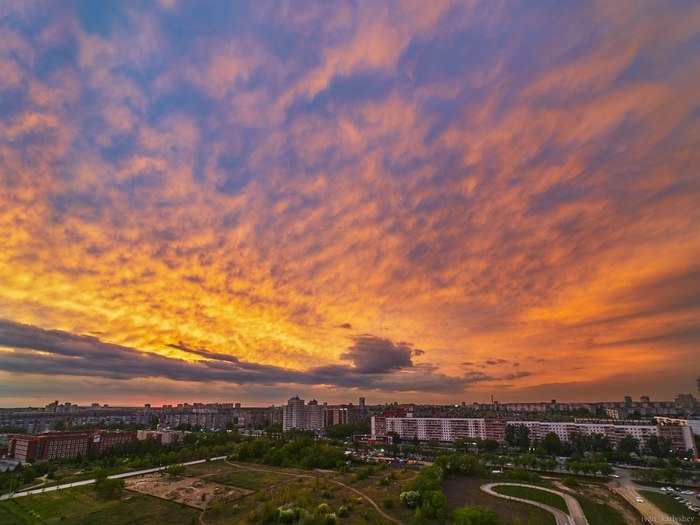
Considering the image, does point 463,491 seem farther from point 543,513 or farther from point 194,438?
point 194,438

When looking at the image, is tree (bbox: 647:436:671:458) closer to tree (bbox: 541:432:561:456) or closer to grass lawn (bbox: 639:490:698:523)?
tree (bbox: 541:432:561:456)

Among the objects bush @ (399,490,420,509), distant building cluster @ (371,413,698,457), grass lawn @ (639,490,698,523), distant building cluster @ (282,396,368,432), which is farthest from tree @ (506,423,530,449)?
distant building cluster @ (282,396,368,432)

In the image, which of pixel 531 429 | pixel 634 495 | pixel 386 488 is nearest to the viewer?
pixel 634 495

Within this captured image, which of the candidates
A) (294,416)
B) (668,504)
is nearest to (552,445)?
(668,504)

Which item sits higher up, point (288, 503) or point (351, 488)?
point (288, 503)

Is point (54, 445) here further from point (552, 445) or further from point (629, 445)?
point (629, 445)

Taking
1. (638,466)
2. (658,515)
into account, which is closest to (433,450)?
(638,466)
